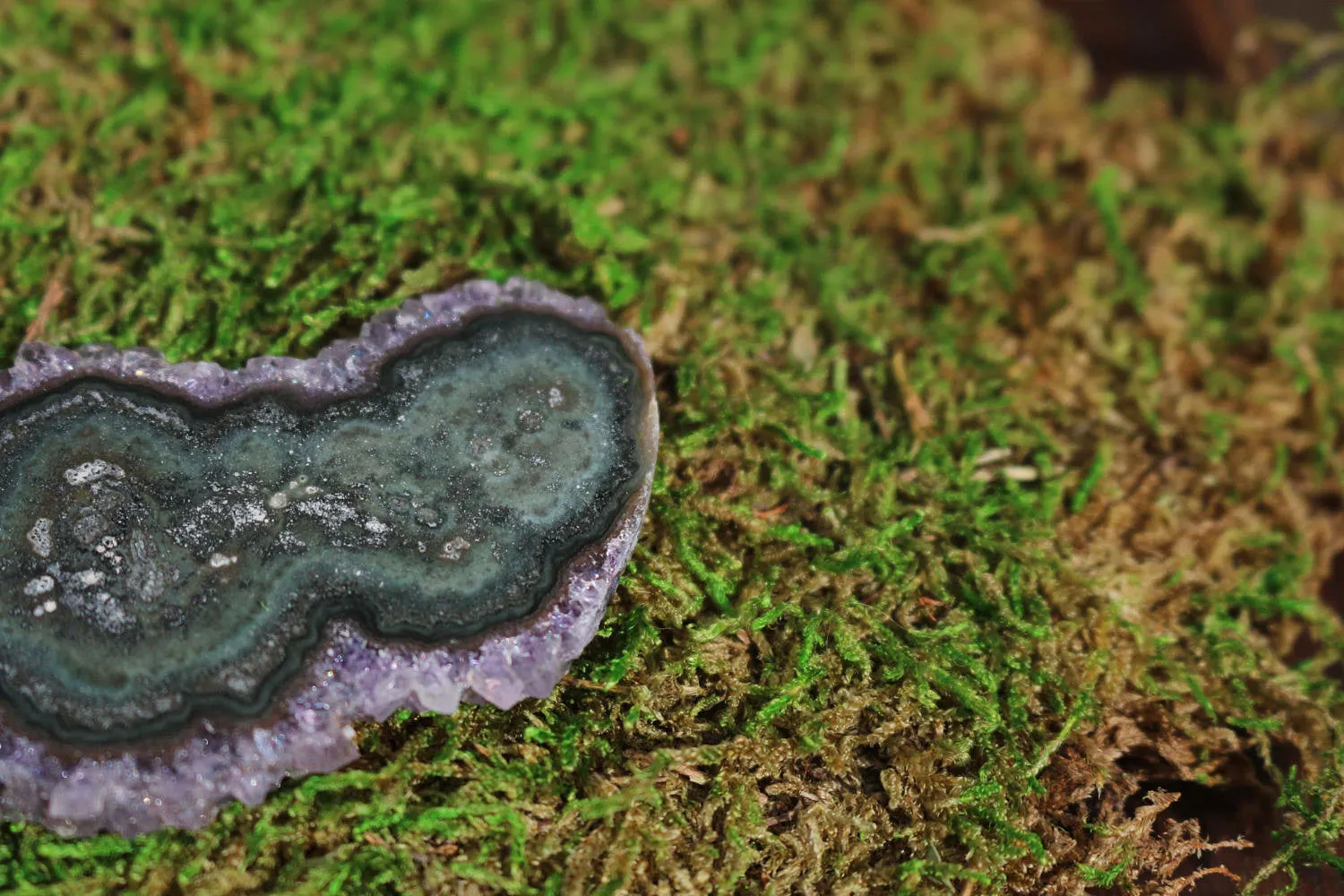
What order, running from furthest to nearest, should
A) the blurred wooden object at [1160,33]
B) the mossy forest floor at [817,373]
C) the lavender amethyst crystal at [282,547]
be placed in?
the blurred wooden object at [1160,33] → the mossy forest floor at [817,373] → the lavender amethyst crystal at [282,547]

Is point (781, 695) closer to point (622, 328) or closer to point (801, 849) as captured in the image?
point (801, 849)

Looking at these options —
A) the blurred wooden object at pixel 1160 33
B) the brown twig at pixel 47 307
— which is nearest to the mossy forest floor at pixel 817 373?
the brown twig at pixel 47 307

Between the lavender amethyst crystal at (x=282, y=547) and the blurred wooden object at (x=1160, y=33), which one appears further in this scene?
the blurred wooden object at (x=1160, y=33)

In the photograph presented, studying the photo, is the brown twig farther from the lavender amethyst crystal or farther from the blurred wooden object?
the blurred wooden object

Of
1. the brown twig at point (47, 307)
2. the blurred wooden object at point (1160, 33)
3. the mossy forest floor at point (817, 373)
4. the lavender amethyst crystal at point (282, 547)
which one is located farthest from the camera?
the blurred wooden object at point (1160, 33)

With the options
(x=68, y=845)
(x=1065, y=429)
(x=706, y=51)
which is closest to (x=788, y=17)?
(x=706, y=51)

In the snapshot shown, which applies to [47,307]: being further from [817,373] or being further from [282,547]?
[817,373]

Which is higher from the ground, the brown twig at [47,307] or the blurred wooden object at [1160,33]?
the blurred wooden object at [1160,33]

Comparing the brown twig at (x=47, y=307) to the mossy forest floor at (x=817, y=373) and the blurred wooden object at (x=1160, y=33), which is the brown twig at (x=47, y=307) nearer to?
the mossy forest floor at (x=817, y=373)

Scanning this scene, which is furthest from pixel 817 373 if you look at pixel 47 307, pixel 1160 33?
pixel 1160 33
